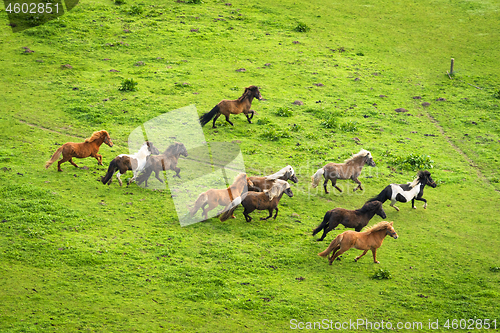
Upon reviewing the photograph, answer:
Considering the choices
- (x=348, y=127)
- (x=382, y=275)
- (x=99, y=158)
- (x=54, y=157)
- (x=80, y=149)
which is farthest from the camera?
(x=348, y=127)

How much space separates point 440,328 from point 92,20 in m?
24.7

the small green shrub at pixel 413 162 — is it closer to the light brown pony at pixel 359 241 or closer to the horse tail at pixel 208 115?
the light brown pony at pixel 359 241

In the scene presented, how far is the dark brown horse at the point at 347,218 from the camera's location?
1151 cm

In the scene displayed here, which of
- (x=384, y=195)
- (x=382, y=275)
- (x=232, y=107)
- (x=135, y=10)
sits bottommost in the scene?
(x=382, y=275)

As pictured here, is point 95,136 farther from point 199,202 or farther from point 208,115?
point 208,115

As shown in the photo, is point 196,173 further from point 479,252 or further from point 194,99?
point 479,252

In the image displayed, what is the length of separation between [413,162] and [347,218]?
6.06 meters

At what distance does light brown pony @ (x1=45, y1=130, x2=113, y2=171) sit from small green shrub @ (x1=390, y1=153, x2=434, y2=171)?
10.2m

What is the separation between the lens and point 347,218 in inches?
455

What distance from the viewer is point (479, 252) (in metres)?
12.0

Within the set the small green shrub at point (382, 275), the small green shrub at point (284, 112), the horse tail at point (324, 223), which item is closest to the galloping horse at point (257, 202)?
the horse tail at point (324, 223)

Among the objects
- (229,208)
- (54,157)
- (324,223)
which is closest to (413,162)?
(324,223)

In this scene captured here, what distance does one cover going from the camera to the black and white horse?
44.2ft

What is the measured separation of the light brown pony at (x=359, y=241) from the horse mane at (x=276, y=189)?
2222 millimetres
